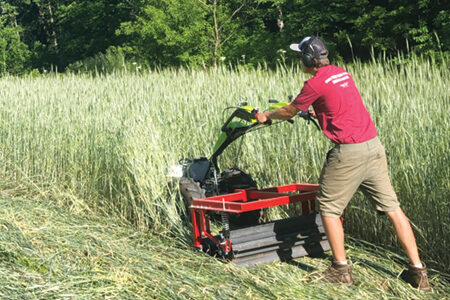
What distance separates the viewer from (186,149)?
5.96 meters

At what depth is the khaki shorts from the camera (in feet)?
12.3

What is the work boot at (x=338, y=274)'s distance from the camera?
3.74 m

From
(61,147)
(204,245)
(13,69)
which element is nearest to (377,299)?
(204,245)

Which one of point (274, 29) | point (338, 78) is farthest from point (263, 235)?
point (274, 29)

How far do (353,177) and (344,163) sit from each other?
11 cm

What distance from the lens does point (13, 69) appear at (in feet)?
121

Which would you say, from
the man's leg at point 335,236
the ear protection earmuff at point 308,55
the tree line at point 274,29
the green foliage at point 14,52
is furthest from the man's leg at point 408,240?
the green foliage at point 14,52

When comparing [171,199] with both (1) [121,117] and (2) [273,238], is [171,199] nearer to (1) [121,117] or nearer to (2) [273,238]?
(2) [273,238]

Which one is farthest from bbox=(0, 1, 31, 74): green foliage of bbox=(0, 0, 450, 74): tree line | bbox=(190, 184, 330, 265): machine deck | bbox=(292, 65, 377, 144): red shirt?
bbox=(292, 65, 377, 144): red shirt

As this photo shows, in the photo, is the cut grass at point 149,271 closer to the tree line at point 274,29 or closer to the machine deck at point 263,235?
the machine deck at point 263,235

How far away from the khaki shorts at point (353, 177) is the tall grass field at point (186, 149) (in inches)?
19.8

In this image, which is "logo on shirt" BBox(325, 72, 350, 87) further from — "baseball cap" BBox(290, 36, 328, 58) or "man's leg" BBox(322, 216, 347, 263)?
"man's leg" BBox(322, 216, 347, 263)

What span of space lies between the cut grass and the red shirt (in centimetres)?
94

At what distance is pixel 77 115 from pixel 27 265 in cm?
321
